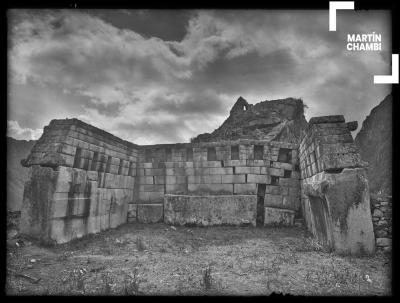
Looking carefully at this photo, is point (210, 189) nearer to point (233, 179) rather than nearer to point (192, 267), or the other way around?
point (233, 179)

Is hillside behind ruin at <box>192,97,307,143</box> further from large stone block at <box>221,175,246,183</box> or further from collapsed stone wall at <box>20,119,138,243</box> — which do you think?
collapsed stone wall at <box>20,119,138,243</box>

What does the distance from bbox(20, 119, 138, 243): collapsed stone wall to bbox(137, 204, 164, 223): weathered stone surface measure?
75 centimetres

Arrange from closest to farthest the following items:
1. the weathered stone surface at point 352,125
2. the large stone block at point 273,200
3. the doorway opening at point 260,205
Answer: the weathered stone surface at point 352,125
the doorway opening at point 260,205
the large stone block at point 273,200

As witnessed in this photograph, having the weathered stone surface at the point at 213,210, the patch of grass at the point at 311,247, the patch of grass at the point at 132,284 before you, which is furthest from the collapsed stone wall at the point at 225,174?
the patch of grass at the point at 132,284

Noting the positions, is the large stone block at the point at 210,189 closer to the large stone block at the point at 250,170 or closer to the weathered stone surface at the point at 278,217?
the large stone block at the point at 250,170

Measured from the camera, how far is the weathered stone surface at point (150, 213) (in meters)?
9.16

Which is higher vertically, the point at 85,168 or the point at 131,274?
the point at 85,168

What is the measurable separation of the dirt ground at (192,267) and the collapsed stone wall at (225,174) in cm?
186

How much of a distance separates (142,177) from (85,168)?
3.14 m

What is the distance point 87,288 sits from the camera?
3.99 metres

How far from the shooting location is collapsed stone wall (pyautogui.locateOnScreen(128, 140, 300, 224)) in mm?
9070

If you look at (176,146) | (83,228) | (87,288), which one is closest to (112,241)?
(83,228)

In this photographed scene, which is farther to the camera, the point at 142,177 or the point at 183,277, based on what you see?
the point at 142,177
